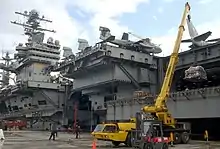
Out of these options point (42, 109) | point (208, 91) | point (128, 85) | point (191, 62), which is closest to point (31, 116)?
point (42, 109)

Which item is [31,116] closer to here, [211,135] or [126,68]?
[126,68]

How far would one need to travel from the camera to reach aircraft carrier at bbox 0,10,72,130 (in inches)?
3061

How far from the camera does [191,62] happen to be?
151 ft

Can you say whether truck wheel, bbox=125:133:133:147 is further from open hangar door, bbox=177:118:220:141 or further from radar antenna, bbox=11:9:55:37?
radar antenna, bbox=11:9:55:37

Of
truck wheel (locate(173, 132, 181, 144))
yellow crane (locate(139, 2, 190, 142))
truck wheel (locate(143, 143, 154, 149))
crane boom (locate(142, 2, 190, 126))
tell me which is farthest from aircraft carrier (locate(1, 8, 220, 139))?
truck wheel (locate(143, 143, 154, 149))

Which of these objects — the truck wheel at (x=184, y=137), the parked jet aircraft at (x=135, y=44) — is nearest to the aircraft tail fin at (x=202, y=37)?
the parked jet aircraft at (x=135, y=44)

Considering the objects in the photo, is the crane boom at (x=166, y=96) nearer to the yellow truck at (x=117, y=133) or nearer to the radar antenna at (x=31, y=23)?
the yellow truck at (x=117, y=133)

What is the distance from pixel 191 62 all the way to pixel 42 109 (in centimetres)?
4326

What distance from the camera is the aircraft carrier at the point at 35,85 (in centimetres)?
7775

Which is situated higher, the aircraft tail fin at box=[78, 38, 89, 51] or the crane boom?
the aircraft tail fin at box=[78, 38, 89, 51]

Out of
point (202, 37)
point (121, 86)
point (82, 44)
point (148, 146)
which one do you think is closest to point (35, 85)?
point (82, 44)

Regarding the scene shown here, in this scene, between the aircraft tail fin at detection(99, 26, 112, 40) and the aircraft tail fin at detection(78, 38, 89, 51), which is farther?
the aircraft tail fin at detection(78, 38, 89, 51)

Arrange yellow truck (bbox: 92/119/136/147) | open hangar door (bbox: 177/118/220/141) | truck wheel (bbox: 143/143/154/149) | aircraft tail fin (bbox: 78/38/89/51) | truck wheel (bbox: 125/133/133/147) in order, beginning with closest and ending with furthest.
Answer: truck wheel (bbox: 143/143/154/149)
yellow truck (bbox: 92/119/136/147)
truck wheel (bbox: 125/133/133/147)
open hangar door (bbox: 177/118/220/141)
aircraft tail fin (bbox: 78/38/89/51)

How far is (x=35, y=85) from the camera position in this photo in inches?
3103
